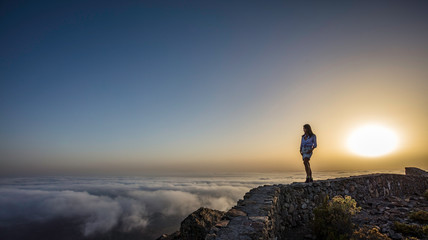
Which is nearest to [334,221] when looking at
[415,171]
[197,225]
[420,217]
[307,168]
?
[307,168]

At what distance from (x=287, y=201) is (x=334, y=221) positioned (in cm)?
126

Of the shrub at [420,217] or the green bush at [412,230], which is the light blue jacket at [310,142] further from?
the shrub at [420,217]

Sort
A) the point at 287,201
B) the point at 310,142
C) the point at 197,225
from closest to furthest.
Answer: the point at 287,201, the point at 197,225, the point at 310,142

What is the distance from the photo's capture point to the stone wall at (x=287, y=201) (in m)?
3.44

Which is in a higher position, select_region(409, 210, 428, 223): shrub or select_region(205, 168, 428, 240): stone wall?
select_region(205, 168, 428, 240): stone wall

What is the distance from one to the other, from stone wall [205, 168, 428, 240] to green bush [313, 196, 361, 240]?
82cm

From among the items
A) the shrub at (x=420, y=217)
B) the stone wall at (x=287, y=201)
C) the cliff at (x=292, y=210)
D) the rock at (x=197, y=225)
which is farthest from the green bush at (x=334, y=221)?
the rock at (x=197, y=225)

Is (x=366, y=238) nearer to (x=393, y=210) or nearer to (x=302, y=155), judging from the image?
(x=302, y=155)

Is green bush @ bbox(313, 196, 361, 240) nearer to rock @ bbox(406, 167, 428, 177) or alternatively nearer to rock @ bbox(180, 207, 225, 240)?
rock @ bbox(180, 207, 225, 240)

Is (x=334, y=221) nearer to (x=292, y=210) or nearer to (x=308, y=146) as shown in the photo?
(x=292, y=210)

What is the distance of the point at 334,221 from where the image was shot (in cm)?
475

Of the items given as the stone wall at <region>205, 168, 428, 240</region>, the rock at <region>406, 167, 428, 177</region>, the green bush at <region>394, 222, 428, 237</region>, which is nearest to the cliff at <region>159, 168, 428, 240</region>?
the stone wall at <region>205, 168, 428, 240</region>

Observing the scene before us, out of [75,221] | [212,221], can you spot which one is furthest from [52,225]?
[212,221]

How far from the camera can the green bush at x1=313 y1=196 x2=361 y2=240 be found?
15.1ft
